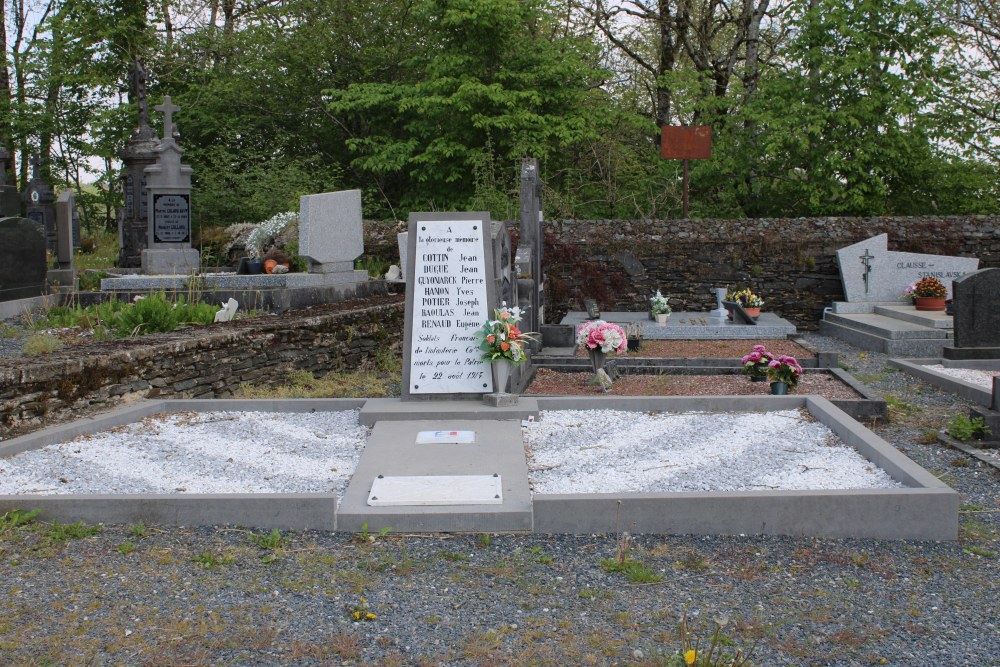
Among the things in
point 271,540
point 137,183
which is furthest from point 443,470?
point 137,183

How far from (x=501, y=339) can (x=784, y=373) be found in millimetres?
2571

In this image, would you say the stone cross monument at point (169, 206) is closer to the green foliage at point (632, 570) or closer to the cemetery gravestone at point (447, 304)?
the cemetery gravestone at point (447, 304)

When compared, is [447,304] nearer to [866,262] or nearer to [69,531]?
[69,531]

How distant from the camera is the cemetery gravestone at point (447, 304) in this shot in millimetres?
7078

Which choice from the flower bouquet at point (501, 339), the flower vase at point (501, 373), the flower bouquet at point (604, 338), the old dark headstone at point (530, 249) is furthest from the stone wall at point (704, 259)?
the flower vase at point (501, 373)

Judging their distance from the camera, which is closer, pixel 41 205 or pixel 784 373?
pixel 784 373

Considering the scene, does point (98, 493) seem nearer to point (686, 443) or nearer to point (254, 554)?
point (254, 554)

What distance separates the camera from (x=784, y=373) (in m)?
7.81

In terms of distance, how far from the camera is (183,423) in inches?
255

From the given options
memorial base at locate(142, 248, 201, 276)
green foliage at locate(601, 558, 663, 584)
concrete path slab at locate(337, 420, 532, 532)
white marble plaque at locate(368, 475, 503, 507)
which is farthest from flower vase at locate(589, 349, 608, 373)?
memorial base at locate(142, 248, 201, 276)

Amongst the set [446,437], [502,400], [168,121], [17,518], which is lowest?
[17,518]

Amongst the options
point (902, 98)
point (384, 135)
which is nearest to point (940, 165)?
point (902, 98)

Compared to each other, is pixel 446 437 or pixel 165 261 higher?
pixel 165 261

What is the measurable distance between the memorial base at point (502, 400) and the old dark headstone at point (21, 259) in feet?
21.3
